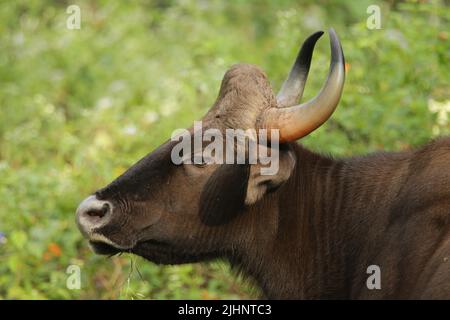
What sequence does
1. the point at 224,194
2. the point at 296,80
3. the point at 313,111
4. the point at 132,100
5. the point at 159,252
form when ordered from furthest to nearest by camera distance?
the point at 132,100
the point at 296,80
the point at 159,252
the point at 224,194
the point at 313,111

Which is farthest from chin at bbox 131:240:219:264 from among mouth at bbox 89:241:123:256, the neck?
the neck

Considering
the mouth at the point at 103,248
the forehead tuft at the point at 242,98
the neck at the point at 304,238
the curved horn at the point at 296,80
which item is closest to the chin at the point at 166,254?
the mouth at the point at 103,248

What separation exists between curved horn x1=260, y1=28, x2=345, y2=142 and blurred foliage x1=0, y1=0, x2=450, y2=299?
1026 millimetres

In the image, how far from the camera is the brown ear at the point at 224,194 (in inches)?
224

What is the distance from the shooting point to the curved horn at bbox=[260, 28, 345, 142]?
5.52m

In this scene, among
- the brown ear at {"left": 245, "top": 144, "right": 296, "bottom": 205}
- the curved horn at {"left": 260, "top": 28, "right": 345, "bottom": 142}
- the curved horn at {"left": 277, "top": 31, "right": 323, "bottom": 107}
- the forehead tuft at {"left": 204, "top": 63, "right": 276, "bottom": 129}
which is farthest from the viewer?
the curved horn at {"left": 277, "top": 31, "right": 323, "bottom": 107}

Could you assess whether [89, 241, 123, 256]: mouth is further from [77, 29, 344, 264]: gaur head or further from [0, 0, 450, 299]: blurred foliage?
[0, 0, 450, 299]: blurred foliage

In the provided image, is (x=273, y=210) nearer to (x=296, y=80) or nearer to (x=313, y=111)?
(x=313, y=111)

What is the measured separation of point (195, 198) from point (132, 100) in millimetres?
5547

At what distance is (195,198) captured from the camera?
19.0 ft

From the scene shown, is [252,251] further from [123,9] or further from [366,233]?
[123,9]

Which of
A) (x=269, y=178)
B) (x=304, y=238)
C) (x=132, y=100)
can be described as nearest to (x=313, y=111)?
(x=269, y=178)
